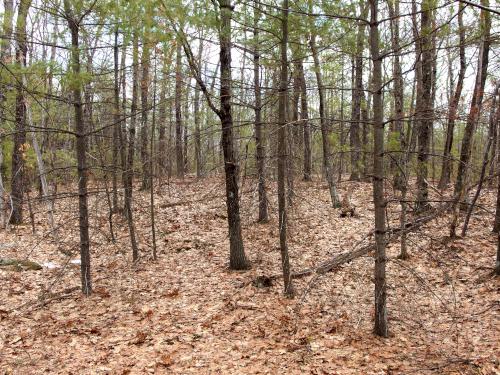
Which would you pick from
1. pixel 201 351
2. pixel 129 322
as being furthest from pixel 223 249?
pixel 201 351

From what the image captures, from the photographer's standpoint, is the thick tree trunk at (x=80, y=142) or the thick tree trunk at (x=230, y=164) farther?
the thick tree trunk at (x=230, y=164)

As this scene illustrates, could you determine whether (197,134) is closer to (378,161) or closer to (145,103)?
(378,161)

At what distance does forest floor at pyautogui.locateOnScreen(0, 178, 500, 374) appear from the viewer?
530cm

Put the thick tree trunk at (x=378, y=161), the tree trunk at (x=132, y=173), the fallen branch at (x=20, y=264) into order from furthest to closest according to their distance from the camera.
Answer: the fallen branch at (x=20, y=264)
the tree trunk at (x=132, y=173)
the thick tree trunk at (x=378, y=161)

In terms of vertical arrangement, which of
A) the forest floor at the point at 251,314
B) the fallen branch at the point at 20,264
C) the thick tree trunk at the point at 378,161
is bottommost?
the forest floor at the point at 251,314

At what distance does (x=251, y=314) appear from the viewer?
271 inches

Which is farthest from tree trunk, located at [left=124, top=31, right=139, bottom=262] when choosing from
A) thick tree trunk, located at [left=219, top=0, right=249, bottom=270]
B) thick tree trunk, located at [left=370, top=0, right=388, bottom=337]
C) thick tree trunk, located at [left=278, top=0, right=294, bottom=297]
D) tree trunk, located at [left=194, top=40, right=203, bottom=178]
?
thick tree trunk, located at [left=370, top=0, right=388, bottom=337]

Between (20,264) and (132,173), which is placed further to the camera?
(132,173)

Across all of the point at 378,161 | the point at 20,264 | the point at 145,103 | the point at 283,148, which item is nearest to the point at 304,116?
the point at 283,148

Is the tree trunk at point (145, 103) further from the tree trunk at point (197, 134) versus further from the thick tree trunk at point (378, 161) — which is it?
the thick tree trunk at point (378, 161)

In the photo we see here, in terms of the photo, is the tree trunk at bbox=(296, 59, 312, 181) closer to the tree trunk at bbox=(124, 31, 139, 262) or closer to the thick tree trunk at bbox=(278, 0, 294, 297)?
the thick tree trunk at bbox=(278, 0, 294, 297)

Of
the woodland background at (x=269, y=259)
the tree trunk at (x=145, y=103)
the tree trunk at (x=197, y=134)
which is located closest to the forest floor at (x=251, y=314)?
the woodland background at (x=269, y=259)

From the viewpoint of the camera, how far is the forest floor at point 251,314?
17.4ft

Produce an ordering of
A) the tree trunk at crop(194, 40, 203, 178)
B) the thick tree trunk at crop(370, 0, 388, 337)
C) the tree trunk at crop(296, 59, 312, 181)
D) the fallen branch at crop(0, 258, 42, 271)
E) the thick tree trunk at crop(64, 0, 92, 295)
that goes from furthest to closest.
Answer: the fallen branch at crop(0, 258, 42, 271)
the tree trunk at crop(194, 40, 203, 178)
the thick tree trunk at crop(64, 0, 92, 295)
the tree trunk at crop(296, 59, 312, 181)
the thick tree trunk at crop(370, 0, 388, 337)
